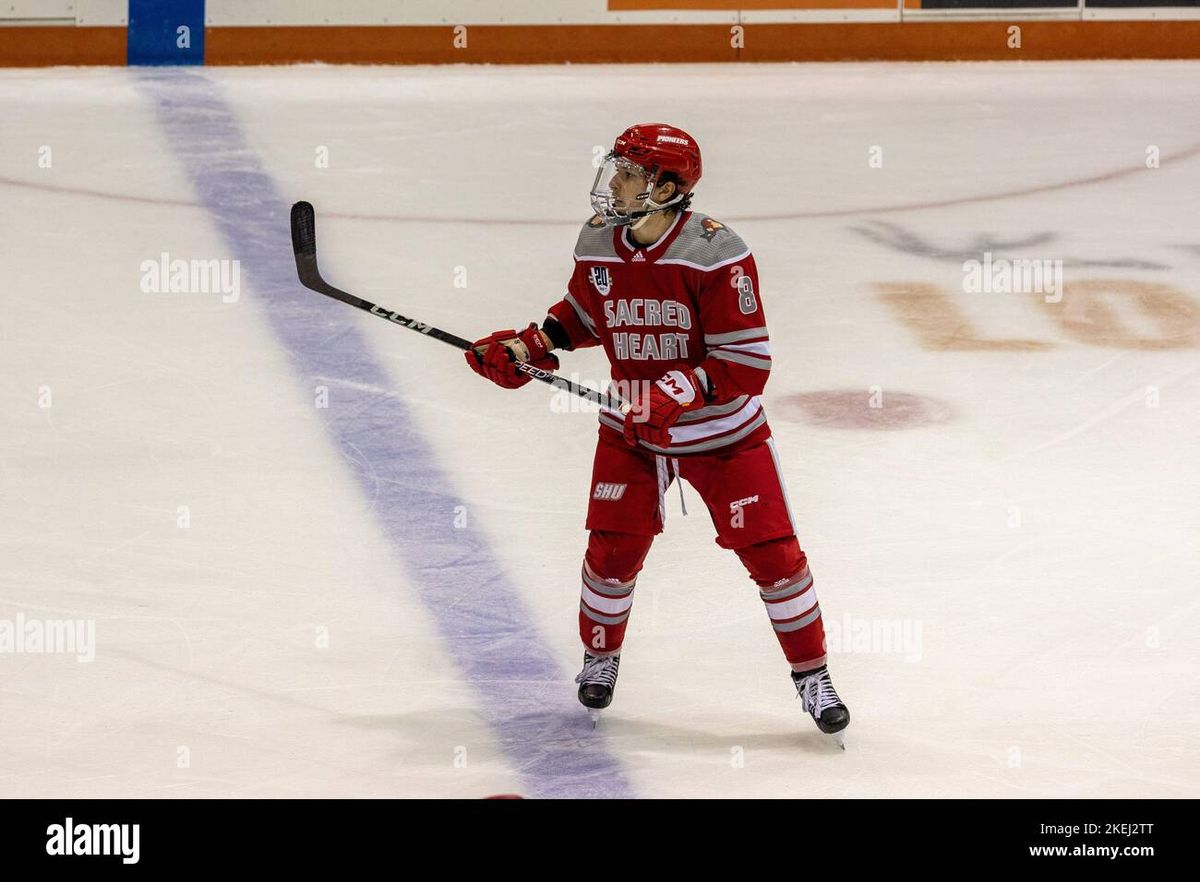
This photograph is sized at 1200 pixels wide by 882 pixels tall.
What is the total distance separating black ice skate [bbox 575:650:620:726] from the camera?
3.88 metres

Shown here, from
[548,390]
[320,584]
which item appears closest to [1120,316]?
[548,390]

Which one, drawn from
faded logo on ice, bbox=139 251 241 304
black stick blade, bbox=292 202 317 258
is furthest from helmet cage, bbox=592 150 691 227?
faded logo on ice, bbox=139 251 241 304

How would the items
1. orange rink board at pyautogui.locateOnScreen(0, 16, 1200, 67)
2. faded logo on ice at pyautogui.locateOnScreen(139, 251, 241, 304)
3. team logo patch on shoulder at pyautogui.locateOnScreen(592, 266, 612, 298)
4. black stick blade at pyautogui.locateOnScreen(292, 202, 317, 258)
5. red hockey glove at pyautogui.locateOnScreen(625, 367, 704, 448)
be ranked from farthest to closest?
orange rink board at pyautogui.locateOnScreen(0, 16, 1200, 67)
faded logo on ice at pyautogui.locateOnScreen(139, 251, 241, 304)
black stick blade at pyautogui.locateOnScreen(292, 202, 317, 258)
team logo patch on shoulder at pyautogui.locateOnScreen(592, 266, 612, 298)
red hockey glove at pyautogui.locateOnScreen(625, 367, 704, 448)

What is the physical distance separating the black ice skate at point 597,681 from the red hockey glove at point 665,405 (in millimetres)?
549

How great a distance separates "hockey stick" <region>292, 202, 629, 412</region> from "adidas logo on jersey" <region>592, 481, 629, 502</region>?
16cm

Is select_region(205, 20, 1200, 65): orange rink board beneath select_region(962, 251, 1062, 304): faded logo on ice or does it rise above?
above

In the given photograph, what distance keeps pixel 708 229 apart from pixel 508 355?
49 centimetres

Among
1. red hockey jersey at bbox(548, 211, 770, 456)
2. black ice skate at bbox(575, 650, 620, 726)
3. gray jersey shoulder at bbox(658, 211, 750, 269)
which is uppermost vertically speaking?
gray jersey shoulder at bbox(658, 211, 750, 269)

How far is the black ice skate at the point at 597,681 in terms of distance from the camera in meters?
3.88

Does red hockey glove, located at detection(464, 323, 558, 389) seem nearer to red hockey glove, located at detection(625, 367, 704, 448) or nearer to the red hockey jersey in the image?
the red hockey jersey

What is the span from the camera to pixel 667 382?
3.60 m

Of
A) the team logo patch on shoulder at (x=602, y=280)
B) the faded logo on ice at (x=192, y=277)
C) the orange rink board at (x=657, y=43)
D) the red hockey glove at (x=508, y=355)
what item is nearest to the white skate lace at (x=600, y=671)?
the red hockey glove at (x=508, y=355)

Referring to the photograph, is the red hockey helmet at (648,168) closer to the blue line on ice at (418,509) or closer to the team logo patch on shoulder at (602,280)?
the team logo patch on shoulder at (602,280)

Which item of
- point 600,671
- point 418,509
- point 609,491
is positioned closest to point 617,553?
point 609,491
